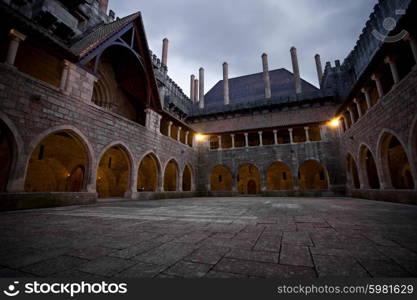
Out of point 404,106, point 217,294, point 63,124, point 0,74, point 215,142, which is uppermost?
point 215,142

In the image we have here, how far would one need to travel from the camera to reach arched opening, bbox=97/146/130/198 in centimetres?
1412

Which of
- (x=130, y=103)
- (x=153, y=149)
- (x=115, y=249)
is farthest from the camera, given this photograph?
(x=130, y=103)

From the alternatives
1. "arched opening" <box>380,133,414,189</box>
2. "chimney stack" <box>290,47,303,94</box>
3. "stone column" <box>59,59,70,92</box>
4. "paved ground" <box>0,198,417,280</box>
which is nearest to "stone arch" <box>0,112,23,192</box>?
"stone column" <box>59,59,70,92</box>

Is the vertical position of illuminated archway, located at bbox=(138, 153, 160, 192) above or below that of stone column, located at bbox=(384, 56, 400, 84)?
below

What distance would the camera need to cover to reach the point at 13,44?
5902mm

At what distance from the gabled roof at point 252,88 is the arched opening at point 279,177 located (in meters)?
11.6

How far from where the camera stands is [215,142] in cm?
2120

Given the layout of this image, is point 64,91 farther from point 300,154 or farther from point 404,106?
point 300,154

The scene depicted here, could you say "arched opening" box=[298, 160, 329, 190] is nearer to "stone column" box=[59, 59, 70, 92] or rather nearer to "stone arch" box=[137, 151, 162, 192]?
"stone arch" box=[137, 151, 162, 192]

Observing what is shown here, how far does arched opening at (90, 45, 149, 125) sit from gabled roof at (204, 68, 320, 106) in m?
17.0

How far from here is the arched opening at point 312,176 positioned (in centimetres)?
1884

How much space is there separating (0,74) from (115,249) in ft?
23.2

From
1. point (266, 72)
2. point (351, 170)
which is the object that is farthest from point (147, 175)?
point (266, 72)

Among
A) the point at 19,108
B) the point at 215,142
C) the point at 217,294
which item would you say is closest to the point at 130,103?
the point at 19,108
